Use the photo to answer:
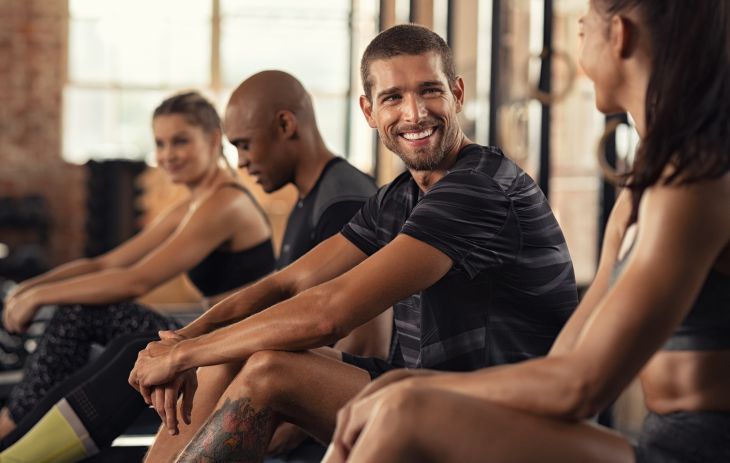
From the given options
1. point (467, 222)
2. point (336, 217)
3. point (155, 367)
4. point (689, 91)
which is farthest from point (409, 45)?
point (689, 91)

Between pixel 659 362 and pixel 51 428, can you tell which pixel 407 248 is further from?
pixel 51 428

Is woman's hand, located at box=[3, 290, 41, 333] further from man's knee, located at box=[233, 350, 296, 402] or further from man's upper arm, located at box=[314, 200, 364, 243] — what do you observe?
man's knee, located at box=[233, 350, 296, 402]

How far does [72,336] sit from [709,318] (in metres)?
2.18

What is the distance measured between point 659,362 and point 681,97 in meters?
0.34

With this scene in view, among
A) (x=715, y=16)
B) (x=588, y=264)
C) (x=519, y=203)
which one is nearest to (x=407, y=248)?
(x=519, y=203)

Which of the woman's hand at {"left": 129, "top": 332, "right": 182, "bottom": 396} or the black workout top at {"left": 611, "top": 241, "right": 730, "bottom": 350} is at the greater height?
the black workout top at {"left": 611, "top": 241, "right": 730, "bottom": 350}

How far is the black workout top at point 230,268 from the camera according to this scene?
347 centimetres

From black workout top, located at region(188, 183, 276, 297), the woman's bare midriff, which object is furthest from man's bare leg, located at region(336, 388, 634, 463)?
black workout top, located at region(188, 183, 276, 297)

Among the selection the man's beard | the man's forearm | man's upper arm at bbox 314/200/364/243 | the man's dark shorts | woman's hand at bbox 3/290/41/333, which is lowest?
woman's hand at bbox 3/290/41/333

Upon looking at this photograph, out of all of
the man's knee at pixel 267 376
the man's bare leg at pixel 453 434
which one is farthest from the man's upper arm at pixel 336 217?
the man's bare leg at pixel 453 434

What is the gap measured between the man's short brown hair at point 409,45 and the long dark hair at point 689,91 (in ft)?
2.68

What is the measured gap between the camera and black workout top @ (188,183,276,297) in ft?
11.4

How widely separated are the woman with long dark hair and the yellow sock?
1.30m

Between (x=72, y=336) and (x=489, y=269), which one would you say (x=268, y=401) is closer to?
(x=489, y=269)
